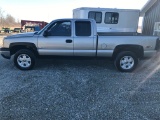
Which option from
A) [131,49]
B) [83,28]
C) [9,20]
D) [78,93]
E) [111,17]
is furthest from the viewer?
[9,20]

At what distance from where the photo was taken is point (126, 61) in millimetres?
5949

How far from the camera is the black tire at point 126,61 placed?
19.1 ft

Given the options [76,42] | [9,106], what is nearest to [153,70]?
[76,42]

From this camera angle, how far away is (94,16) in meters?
10.8

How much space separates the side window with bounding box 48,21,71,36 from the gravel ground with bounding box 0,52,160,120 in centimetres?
134

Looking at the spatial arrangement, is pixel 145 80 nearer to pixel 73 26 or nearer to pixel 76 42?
pixel 76 42

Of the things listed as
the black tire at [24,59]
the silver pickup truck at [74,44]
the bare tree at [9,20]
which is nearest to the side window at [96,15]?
the silver pickup truck at [74,44]

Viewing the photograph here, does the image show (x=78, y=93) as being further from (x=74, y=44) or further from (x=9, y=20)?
(x=9, y=20)

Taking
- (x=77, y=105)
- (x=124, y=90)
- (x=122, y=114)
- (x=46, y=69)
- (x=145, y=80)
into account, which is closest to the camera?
Answer: (x=122, y=114)

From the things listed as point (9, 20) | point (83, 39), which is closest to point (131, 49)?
point (83, 39)

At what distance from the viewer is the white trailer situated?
421 inches

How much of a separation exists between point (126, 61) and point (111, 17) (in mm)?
5859

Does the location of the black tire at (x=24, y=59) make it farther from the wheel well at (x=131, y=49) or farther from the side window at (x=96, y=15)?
the side window at (x=96, y=15)

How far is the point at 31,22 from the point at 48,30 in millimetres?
19597
